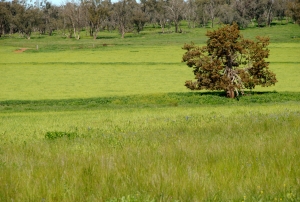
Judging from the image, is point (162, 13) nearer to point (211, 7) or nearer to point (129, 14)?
point (129, 14)

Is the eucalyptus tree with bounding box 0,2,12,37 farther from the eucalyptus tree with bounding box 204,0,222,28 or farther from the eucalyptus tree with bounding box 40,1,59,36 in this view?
the eucalyptus tree with bounding box 204,0,222,28

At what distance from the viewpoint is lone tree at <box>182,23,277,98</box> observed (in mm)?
26641

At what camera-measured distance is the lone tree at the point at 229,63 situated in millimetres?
26641

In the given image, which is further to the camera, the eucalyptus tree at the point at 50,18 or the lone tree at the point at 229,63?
the eucalyptus tree at the point at 50,18

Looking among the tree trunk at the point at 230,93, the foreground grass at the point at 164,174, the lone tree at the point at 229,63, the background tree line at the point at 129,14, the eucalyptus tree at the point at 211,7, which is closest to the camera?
the foreground grass at the point at 164,174

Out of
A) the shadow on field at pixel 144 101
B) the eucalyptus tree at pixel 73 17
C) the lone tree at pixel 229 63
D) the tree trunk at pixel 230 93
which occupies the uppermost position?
the eucalyptus tree at pixel 73 17

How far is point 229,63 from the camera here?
1085 inches

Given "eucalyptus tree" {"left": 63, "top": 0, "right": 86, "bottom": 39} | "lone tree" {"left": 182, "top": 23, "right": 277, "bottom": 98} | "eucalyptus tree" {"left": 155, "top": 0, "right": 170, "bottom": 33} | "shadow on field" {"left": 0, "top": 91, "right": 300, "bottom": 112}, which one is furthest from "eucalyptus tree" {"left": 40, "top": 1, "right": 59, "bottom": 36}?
"lone tree" {"left": 182, "top": 23, "right": 277, "bottom": 98}

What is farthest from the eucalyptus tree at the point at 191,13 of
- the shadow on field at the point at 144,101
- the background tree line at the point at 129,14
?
the shadow on field at the point at 144,101

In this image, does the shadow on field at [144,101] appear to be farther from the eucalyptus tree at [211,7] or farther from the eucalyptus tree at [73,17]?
the eucalyptus tree at [211,7]

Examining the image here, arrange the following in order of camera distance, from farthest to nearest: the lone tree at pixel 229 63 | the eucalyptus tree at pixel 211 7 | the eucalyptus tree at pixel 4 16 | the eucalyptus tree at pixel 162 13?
the eucalyptus tree at pixel 211 7, the eucalyptus tree at pixel 162 13, the eucalyptus tree at pixel 4 16, the lone tree at pixel 229 63

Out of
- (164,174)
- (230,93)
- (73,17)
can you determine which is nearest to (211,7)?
(73,17)

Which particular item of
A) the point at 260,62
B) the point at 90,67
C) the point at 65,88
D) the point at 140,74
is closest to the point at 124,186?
the point at 260,62

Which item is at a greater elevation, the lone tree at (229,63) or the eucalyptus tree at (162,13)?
the eucalyptus tree at (162,13)
